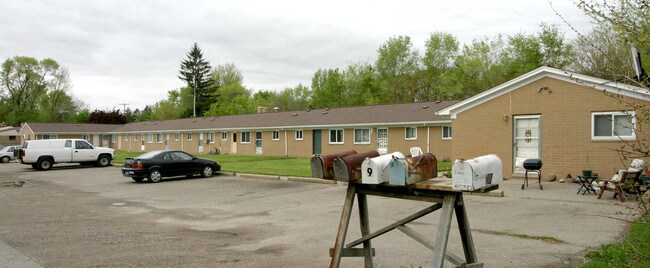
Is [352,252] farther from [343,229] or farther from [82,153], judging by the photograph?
[82,153]

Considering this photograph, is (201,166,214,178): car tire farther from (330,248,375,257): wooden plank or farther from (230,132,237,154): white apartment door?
(230,132,237,154): white apartment door

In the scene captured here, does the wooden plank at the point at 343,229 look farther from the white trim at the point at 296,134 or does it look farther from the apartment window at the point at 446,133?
the white trim at the point at 296,134

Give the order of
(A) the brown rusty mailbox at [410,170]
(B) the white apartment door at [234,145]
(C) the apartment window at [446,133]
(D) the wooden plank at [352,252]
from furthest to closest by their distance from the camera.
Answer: (B) the white apartment door at [234,145] → (C) the apartment window at [446,133] → (D) the wooden plank at [352,252] → (A) the brown rusty mailbox at [410,170]

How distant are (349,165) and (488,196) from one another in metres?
9.47

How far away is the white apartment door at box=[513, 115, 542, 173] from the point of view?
1759 cm

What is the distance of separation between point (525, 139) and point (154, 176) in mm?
15055

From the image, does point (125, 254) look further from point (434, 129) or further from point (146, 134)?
point (146, 134)

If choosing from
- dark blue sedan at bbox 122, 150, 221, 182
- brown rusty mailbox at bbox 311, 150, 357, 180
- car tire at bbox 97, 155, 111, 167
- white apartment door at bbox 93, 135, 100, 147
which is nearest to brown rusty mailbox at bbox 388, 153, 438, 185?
brown rusty mailbox at bbox 311, 150, 357, 180

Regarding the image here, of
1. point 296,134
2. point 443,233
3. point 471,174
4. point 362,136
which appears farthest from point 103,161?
point 471,174

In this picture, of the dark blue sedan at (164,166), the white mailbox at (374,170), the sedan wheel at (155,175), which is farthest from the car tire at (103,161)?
the white mailbox at (374,170)

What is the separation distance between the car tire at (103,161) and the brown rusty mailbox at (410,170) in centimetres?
3005

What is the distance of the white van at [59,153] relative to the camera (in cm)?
2861

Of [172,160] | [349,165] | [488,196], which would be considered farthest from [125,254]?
[172,160]

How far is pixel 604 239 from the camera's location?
7.87 m
